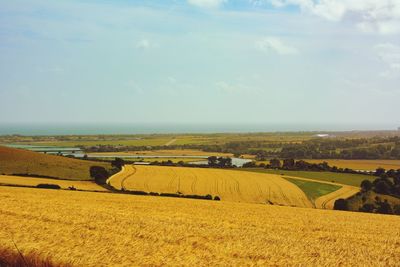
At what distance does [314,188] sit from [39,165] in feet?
142

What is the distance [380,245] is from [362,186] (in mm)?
51867

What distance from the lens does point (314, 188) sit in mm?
63000

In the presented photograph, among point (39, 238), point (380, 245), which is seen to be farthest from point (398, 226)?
point (39, 238)

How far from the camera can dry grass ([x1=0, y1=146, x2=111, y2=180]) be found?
58.7 meters

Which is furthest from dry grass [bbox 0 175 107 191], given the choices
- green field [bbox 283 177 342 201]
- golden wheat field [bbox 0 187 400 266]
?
green field [bbox 283 177 342 201]

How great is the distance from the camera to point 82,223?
1759 centimetres

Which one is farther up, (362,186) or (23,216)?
(23,216)

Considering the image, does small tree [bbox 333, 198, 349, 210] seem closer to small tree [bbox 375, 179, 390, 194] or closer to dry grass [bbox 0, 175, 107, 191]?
small tree [bbox 375, 179, 390, 194]

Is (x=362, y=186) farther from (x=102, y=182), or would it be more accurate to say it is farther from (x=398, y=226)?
(x=398, y=226)

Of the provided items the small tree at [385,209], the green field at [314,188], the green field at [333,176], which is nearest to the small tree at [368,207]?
the small tree at [385,209]

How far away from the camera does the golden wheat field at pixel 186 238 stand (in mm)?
12883

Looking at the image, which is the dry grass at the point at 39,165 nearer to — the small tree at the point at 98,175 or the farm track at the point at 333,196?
the small tree at the point at 98,175

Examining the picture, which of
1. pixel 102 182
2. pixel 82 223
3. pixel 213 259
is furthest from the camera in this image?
pixel 102 182

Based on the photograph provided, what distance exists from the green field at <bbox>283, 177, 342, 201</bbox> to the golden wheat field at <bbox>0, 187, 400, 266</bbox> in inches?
1420
